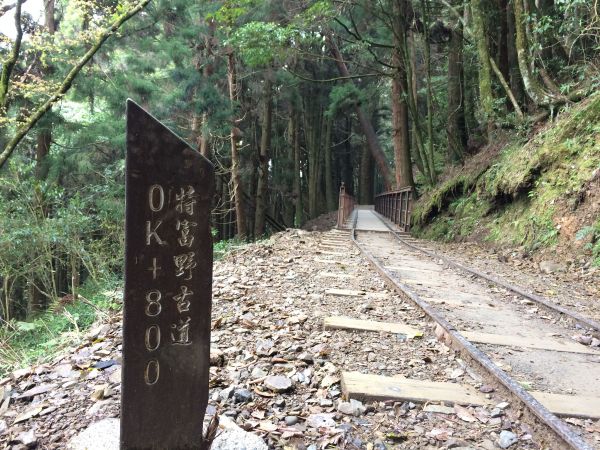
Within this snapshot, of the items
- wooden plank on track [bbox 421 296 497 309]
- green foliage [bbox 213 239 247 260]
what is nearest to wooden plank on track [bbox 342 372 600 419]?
wooden plank on track [bbox 421 296 497 309]

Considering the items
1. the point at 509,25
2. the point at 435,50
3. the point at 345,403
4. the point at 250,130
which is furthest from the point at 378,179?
the point at 345,403

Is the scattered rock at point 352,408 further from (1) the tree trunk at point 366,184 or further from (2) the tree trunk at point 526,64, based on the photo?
(1) the tree trunk at point 366,184

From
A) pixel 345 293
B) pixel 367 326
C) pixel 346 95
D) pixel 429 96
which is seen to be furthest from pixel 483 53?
pixel 367 326

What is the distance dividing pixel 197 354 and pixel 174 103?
11.4m

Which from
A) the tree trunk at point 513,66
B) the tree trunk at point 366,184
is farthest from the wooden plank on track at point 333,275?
the tree trunk at point 366,184

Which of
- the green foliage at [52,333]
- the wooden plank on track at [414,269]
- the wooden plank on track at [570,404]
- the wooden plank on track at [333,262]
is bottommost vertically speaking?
the green foliage at [52,333]

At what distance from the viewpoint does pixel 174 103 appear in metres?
12.3

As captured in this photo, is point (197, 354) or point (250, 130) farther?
point (250, 130)

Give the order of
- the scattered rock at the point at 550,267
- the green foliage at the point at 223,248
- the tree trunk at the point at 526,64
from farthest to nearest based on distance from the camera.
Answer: the tree trunk at the point at 526,64, the green foliage at the point at 223,248, the scattered rock at the point at 550,267

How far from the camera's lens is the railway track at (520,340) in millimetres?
2658

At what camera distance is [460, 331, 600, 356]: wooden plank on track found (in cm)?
378

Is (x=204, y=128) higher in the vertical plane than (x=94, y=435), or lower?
higher

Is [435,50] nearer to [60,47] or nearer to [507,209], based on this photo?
[507,209]

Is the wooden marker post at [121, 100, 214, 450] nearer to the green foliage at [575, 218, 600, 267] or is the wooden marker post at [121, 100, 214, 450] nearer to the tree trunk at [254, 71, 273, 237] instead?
the green foliage at [575, 218, 600, 267]
